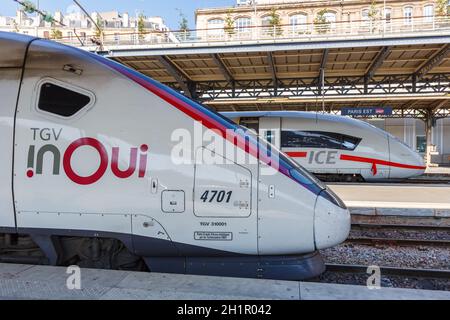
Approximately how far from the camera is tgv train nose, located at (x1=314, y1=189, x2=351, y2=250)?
3.32 m

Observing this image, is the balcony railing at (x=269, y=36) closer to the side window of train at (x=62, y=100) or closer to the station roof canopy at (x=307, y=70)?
the station roof canopy at (x=307, y=70)

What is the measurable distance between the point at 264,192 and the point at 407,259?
3.63 meters

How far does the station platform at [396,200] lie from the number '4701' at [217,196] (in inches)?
214

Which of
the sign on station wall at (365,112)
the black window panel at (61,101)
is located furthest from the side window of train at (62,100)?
the sign on station wall at (365,112)

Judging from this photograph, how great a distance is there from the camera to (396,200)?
350 inches

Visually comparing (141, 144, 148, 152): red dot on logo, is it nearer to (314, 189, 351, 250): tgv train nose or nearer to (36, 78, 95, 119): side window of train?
(36, 78, 95, 119): side window of train

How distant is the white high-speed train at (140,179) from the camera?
3301mm

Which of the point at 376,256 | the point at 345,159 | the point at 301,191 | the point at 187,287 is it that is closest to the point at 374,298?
the point at 301,191

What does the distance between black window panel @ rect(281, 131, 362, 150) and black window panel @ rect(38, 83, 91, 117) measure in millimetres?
10302

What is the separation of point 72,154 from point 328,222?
2.45 m

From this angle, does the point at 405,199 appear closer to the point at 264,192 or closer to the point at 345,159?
the point at 345,159

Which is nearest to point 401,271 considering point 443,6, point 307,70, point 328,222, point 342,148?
point 328,222

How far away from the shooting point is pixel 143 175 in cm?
331

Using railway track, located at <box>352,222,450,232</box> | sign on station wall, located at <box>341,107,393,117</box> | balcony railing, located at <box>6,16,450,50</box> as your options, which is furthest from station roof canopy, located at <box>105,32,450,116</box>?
railway track, located at <box>352,222,450,232</box>
